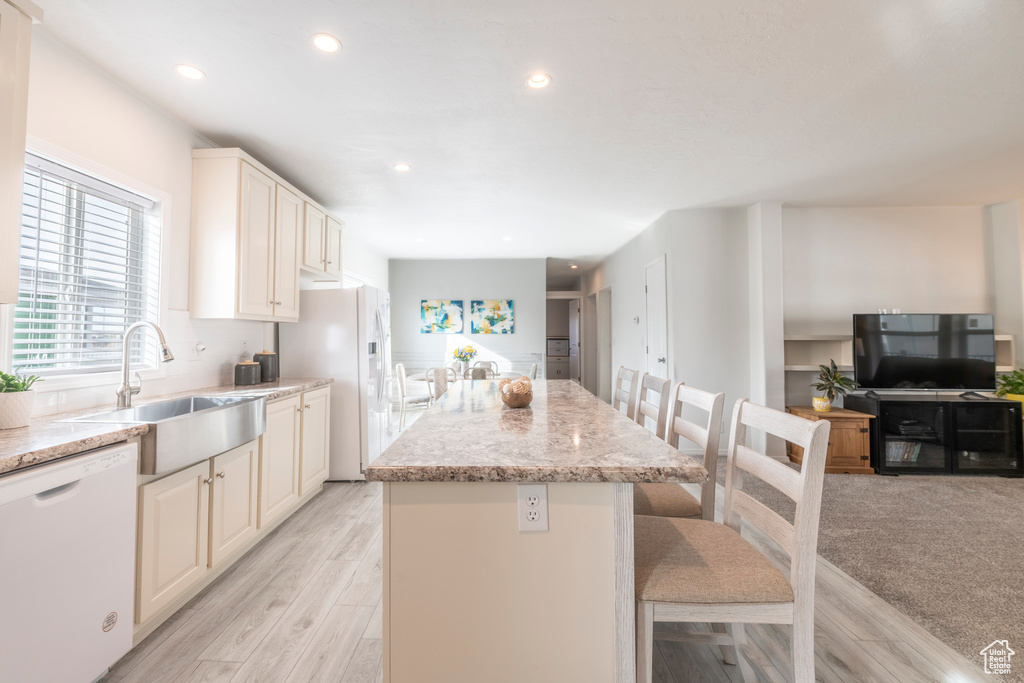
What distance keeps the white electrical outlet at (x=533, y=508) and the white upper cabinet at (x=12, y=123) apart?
5.72 feet

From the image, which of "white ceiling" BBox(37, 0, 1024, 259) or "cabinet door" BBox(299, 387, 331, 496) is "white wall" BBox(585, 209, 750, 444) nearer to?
"white ceiling" BBox(37, 0, 1024, 259)

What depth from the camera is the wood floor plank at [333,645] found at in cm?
153

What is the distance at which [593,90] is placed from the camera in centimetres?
230

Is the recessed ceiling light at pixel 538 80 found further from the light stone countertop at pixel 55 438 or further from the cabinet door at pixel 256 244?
the light stone countertop at pixel 55 438

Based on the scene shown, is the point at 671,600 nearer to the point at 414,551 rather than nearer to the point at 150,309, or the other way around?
the point at 414,551

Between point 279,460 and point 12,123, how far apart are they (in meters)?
1.92

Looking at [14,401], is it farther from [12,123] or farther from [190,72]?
[190,72]

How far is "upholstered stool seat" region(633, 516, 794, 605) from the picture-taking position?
3.44ft

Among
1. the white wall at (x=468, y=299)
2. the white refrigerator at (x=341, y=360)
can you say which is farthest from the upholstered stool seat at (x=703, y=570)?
the white wall at (x=468, y=299)

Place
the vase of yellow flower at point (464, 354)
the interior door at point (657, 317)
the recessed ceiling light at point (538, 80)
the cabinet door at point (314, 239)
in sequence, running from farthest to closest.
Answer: the vase of yellow flower at point (464, 354) < the interior door at point (657, 317) < the cabinet door at point (314, 239) < the recessed ceiling light at point (538, 80)

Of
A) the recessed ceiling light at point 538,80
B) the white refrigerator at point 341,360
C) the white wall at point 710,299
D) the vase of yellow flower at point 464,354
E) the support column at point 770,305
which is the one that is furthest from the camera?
the vase of yellow flower at point 464,354

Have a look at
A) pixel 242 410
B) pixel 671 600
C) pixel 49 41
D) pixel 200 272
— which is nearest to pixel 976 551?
pixel 671 600

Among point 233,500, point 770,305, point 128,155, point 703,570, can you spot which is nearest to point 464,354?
point 770,305

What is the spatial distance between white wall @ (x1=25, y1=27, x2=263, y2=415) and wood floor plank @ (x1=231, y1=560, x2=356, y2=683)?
1.31 metres
